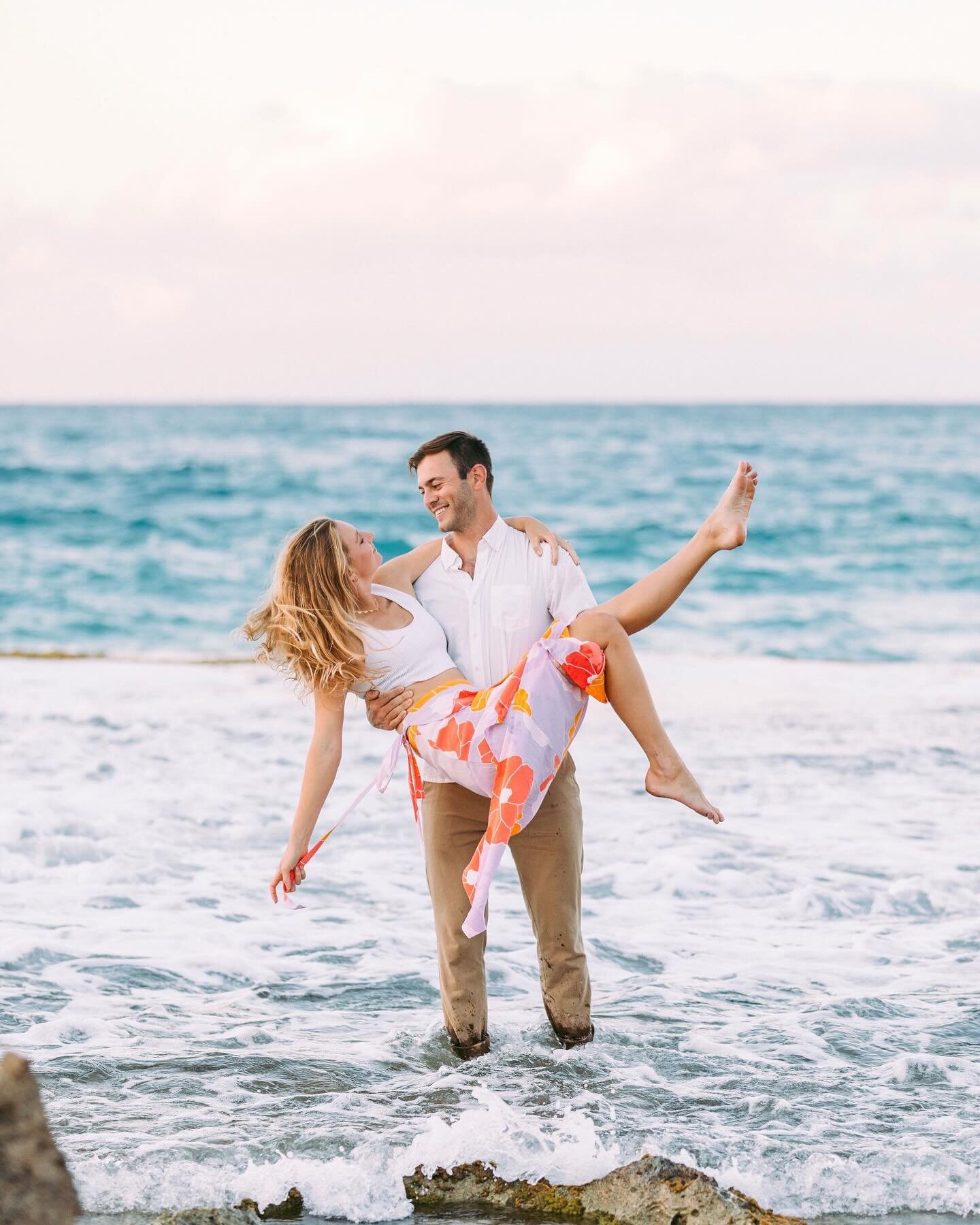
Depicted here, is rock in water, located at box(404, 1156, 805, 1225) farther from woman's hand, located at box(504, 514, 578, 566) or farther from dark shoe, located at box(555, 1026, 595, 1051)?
woman's hand, located at box(504, 514, 578, 566)

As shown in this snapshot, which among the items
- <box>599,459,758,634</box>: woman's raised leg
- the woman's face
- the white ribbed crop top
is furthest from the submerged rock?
<box>599,459,758,634</box>: woman's raised leg

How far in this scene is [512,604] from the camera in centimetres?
443

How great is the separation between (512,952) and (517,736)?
1.93 m

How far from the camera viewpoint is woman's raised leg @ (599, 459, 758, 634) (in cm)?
427

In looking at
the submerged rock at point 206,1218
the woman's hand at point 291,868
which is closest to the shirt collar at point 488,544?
the woman's hand at point 291,868

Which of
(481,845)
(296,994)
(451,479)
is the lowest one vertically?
(296,994)

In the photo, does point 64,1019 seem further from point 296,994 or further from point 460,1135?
point 460,1135

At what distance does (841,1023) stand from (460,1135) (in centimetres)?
172

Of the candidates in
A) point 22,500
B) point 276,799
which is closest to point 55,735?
point 276,799

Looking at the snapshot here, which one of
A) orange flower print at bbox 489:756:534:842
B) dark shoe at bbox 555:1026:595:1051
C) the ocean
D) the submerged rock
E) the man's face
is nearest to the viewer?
the submerged rock

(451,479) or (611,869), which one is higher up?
(451,479)

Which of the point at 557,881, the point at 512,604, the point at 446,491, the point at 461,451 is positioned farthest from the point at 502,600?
the point at 557,881

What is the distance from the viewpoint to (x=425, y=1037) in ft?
15.6

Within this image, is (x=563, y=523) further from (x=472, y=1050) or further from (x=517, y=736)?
(x=517, y=736)
